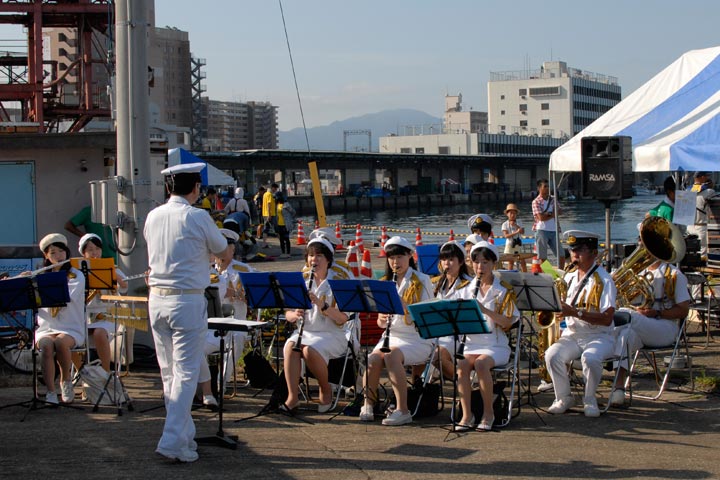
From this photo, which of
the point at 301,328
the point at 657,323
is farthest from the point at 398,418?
the point at 657,323

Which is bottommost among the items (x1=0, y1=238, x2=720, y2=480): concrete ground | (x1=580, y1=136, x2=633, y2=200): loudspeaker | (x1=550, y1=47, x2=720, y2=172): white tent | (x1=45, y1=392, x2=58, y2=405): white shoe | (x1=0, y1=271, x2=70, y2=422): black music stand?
(x1=0, y1=238, x2=720, y2=480): concrete ground

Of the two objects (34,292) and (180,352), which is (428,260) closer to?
(34,292)

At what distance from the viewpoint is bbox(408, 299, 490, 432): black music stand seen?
688 cm

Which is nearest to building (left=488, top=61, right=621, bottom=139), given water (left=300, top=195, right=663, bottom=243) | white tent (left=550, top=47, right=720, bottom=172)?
water (left=300, top=195, right=663, bottom=243)

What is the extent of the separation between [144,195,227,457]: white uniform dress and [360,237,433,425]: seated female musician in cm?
181

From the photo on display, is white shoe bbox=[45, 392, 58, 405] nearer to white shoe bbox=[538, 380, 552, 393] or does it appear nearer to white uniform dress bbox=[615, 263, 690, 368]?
white shoe bbox=[538, 380, 552, 393]

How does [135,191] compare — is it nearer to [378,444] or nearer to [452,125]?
[378,444]

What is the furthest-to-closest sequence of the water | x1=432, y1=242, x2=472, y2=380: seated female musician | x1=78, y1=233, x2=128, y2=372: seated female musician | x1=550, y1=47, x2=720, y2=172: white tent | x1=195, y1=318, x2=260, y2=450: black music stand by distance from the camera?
the water < x1=550, y1=47, x2=720, y2=172: white tent < x1=78, y1=233, x2=128, y2=372: seated female musician < x1=432, y1=242, x2=472, y2=380: seated female musician < x1=195, y1=318, x2=260, y2=450: black music stand

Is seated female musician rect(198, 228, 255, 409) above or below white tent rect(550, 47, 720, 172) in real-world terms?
below

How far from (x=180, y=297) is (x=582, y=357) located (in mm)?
3378

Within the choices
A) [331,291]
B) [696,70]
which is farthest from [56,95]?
[331,291]

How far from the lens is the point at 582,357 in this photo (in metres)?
7.70

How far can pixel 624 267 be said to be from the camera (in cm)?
885

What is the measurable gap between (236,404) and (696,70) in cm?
841
